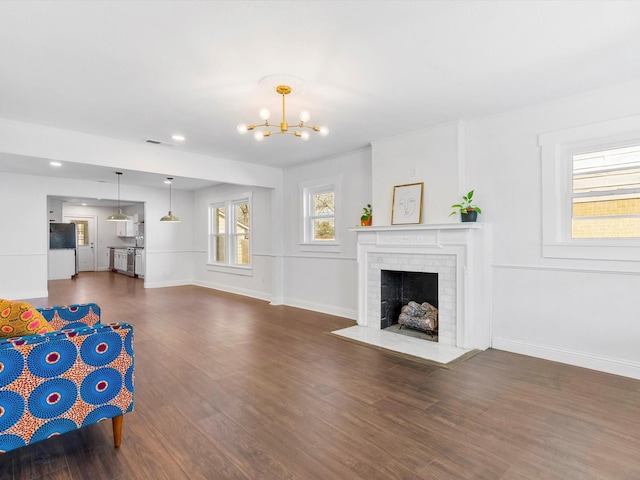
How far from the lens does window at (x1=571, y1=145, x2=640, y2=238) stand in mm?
3264

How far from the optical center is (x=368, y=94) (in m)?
3.35

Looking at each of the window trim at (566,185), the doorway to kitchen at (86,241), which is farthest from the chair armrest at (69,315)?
the doorway to kitchen at (86,241)

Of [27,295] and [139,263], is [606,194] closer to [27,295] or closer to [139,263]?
[27,295]

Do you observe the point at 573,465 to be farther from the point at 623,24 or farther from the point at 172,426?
the point at 623,24

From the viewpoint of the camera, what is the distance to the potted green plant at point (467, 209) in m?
3.95

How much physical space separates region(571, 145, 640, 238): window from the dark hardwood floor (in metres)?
1.37

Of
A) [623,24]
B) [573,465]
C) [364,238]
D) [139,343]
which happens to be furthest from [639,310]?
[139,343]

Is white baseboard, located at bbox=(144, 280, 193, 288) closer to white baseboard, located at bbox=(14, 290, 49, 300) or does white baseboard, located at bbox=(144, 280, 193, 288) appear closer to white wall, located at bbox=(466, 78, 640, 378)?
white baseboard, located at bbox=(14, 290, 49, 300)

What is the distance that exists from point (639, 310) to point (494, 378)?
4.71 ft

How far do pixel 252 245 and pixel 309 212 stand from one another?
6.11ft

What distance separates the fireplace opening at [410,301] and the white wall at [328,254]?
2.16ft

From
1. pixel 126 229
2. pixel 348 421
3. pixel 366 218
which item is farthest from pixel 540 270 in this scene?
pixel 126 229

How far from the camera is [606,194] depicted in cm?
339

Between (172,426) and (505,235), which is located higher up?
(505,235)
